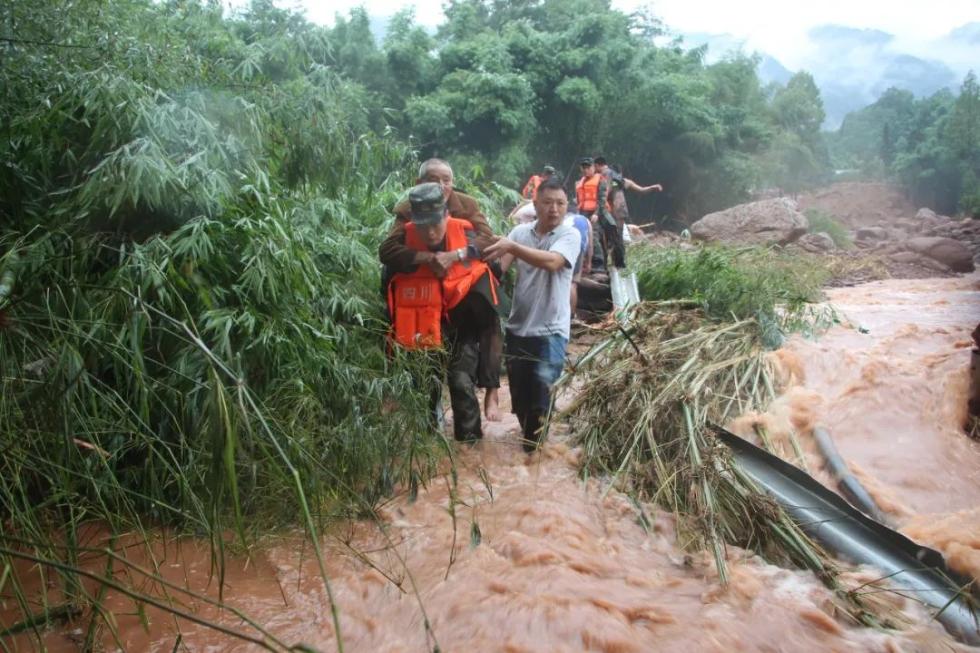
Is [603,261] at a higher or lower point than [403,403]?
higher

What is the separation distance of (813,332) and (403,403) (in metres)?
4.30

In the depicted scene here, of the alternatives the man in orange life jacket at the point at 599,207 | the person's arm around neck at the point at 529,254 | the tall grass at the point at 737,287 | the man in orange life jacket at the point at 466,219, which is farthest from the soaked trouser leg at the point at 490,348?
the man in orange life jacket at the point at 599,207

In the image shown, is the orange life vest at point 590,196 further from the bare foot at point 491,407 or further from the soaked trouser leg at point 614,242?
the bare foot at point 491,407

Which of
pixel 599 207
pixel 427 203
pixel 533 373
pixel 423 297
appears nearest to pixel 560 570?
pixel 533 373

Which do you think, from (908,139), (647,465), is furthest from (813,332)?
(908,139)

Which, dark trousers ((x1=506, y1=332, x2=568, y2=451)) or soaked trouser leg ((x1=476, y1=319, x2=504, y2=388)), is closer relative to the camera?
dark trousers ((x1=506, y1=332, x2=568, y2=451))

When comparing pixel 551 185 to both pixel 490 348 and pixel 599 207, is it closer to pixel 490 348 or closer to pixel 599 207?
pixel 490 348

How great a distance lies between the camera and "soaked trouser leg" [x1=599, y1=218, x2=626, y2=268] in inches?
342

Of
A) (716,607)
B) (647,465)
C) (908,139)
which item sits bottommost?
(716,607)

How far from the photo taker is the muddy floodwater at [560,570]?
2.54 metres

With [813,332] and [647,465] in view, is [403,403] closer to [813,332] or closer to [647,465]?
[647,465]

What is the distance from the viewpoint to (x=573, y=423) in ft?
14.7

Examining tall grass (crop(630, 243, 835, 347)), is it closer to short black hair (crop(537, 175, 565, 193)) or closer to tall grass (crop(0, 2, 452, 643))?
short black hair (crop(537, 175, 565, 193))

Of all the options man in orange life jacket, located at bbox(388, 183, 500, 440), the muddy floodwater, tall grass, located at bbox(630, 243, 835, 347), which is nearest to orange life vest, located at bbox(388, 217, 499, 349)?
man in orange life jacket, located at bbox(388, 183, 500, 440)
